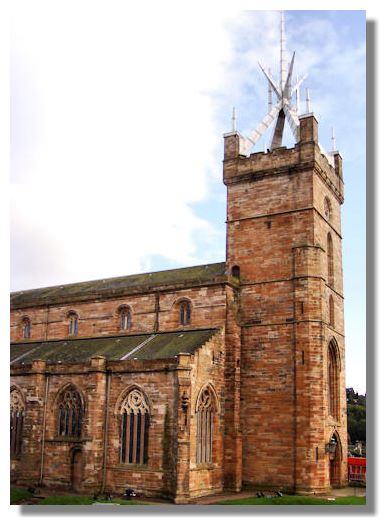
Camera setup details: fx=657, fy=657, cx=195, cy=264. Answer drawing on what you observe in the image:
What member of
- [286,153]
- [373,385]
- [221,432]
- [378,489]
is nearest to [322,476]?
[221,432]

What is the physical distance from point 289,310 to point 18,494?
15316mm

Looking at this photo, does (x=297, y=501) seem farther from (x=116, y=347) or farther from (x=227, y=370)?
(x=116, y=347)

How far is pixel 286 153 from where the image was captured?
117ft

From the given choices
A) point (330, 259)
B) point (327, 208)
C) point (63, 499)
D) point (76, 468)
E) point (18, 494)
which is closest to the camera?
point (63, 499)

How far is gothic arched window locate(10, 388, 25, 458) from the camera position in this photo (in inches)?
1400

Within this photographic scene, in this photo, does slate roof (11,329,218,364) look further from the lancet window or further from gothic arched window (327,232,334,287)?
gothic arched window (327,232,334,287)

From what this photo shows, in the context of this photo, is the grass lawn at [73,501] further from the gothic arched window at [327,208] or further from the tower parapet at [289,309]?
the gothic arched window at [327,208]

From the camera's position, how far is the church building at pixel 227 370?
3058 cm

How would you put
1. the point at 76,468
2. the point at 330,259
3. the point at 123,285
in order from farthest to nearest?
the point at 123,285 < the point at 330,259 < the point at 76,468

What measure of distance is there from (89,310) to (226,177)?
11548mm

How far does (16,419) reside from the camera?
1415 inches

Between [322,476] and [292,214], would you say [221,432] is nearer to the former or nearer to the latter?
[322,476]

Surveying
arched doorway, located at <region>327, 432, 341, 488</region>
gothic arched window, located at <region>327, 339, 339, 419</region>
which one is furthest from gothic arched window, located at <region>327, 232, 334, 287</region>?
arched doorway, located at <region>327, 432, 341, 488</region>

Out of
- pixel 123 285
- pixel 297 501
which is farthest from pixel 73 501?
pixel 123 285
